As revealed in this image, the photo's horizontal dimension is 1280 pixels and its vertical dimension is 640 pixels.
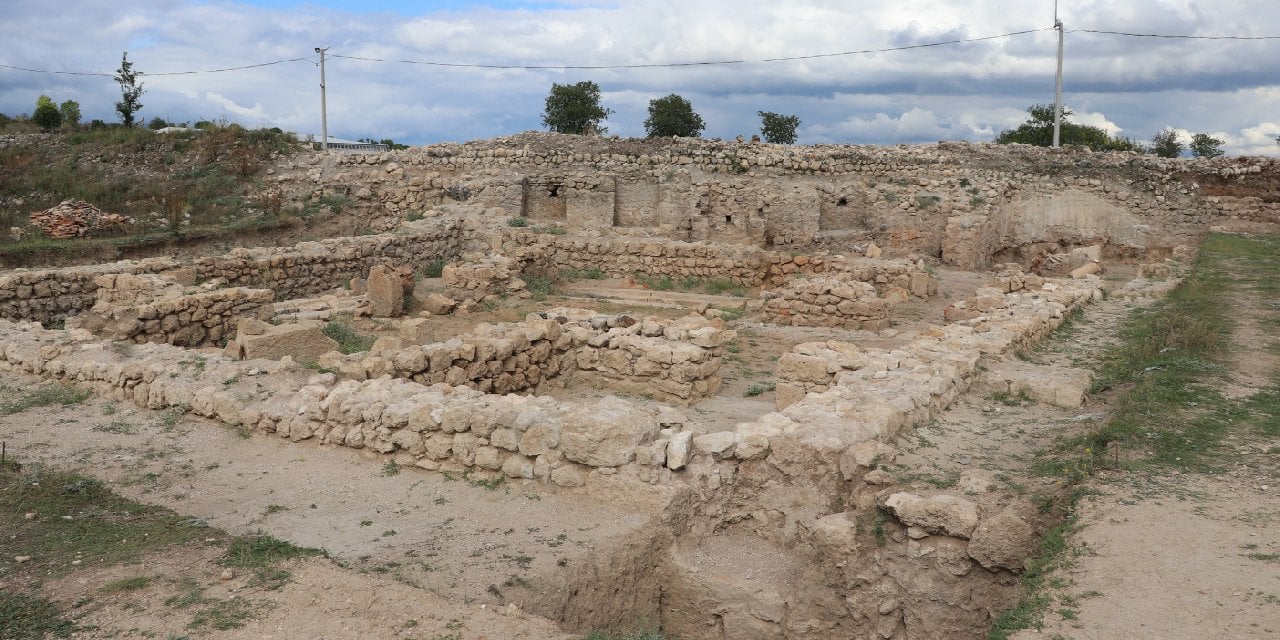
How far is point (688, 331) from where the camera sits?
9.29 meters

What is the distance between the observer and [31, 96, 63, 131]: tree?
2656 cm

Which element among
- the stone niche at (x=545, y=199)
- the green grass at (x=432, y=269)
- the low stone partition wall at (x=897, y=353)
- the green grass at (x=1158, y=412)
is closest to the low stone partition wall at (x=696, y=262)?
the green grass at (x=432, y=269)

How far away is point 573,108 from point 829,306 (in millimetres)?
28405

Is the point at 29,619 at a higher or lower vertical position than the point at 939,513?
lower

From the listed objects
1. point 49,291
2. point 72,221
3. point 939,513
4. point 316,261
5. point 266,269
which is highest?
point 72,221

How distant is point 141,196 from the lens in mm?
20969

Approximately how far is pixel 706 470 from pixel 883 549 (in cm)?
122

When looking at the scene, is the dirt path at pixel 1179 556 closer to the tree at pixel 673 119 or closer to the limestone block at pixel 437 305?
the limestone block at pixel 437 305

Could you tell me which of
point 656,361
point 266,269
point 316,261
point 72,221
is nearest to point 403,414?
point 656,361

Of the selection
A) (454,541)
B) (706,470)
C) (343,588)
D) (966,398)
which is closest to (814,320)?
(966,398)

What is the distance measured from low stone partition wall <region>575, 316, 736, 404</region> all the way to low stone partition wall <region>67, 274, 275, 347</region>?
216 inches

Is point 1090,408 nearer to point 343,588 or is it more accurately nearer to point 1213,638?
point 1213,638

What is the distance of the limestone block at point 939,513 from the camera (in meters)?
4.77

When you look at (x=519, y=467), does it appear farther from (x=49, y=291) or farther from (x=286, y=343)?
(x=49, y=291)
